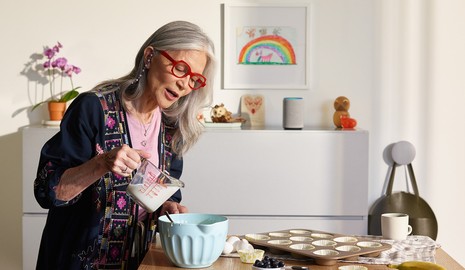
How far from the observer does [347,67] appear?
15.8 feet

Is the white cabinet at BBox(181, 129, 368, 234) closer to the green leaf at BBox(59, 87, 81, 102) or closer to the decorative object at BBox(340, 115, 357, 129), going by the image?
the decorative object at BBox(340, 115, 357, 129)

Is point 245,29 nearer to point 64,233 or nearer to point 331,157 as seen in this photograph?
point 331,157

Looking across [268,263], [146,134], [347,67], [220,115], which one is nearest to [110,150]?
[146,134]

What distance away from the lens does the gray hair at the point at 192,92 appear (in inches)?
96.7

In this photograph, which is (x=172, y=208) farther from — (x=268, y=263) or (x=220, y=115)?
(x=220, y=115)

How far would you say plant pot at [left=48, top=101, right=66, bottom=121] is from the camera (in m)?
4.62

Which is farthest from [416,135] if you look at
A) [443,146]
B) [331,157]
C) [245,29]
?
[245,29]

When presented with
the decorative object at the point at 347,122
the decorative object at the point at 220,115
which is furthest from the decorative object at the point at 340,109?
the decorative object at the point at 220,115

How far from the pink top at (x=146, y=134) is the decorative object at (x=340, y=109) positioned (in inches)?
85.1

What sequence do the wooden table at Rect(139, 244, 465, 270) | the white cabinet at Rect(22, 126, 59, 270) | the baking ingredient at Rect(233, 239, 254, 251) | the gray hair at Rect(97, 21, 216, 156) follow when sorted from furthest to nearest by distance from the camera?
the white cabinet at Rect(22, 126, 59, 270)
the gray hair at Rect(97, 21, 216, 156)
the baking ingredient at Rect(233, 239, 254, 251)
the wooden table at Rect(139, 244, 465, 270)

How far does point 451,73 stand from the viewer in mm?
4871

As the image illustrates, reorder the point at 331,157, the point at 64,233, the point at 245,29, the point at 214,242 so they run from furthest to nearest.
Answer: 1. the point at 245,29
2. the point at 331,157
3. the point at 64,233
4. the point at 214,242

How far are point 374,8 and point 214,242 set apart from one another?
2.99 meters

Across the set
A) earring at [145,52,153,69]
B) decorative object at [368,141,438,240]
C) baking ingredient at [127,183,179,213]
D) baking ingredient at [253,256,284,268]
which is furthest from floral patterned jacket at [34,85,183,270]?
decorative object at [368,141,438,240]
